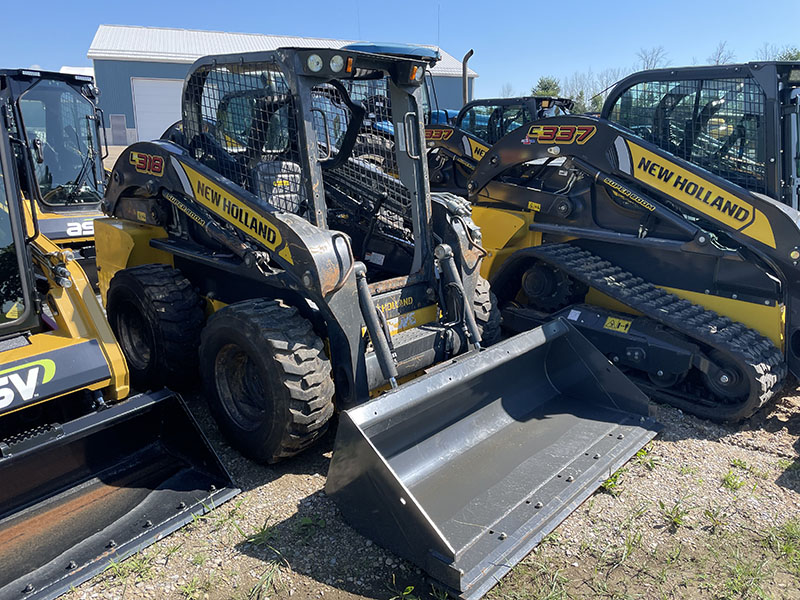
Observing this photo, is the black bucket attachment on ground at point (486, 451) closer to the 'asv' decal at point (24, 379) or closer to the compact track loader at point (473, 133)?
the 'asv' decal at point (24, 379)

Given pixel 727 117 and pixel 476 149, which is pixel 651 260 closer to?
pixel 727 117

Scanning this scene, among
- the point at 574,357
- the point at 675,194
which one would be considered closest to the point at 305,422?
the point at 574,357

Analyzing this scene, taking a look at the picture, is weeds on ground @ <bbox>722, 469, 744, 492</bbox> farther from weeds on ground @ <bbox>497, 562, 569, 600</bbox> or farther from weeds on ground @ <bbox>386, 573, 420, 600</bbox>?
weeds on ground @ <bbox>386, 573, 420, 600</bbox>

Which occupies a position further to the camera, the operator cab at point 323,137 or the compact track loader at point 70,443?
the operator cab at point 323,137

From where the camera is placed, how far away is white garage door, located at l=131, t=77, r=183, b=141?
97.9ft

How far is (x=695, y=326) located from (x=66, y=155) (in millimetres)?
6933

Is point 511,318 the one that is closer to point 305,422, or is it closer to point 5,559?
point 305,422

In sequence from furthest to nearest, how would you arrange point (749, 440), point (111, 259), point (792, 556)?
point (111, 259) → point (749, 440) → point (792, 556)

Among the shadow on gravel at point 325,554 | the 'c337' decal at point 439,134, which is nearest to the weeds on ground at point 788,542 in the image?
the shadow on gravel at point 325,554

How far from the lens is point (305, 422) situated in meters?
3.50

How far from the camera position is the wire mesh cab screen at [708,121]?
4871 mm

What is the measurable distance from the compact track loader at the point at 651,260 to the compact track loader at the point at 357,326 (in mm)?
907

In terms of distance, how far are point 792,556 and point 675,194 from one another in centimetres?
276

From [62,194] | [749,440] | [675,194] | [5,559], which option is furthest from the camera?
[62,194]
